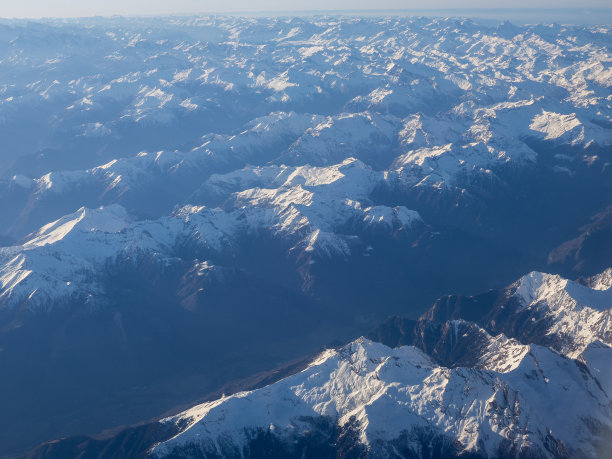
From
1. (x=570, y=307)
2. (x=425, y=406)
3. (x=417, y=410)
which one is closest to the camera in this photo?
(x=417, y=410)

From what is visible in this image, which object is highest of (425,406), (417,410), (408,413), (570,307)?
(425,406)

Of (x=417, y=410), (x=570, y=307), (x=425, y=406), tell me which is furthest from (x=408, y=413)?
(x=570, y=307)

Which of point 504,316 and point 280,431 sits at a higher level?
point 280,431

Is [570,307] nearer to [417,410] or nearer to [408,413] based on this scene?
[417,410]

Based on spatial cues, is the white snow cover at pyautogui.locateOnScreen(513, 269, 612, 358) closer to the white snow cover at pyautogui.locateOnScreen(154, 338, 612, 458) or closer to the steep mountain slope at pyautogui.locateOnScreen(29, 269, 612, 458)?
the steep mountain slope at pyautogui.locateOnScreen(29, 269, 612, 458)

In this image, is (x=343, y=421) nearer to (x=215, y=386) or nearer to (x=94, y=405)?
(x=215, y=386)

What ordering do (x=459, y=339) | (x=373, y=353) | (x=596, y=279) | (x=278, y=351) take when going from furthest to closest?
(x=278, y=351)
(x=596, y=279)
(x=459, y=339)
(x=373, y=353)

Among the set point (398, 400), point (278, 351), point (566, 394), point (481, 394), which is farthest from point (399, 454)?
point (278, 351)

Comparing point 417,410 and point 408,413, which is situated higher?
point 417,410

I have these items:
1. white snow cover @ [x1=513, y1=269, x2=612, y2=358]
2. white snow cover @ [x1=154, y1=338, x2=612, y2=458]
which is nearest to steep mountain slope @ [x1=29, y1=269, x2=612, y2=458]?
white snow cover @ [x1=154, y1=338, x2=612, y2=458]
